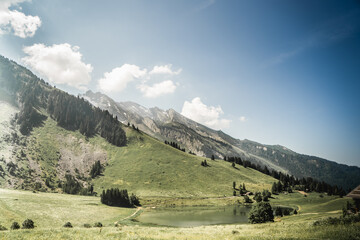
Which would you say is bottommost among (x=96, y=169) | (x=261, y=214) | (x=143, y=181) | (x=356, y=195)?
(x=143, y=181)

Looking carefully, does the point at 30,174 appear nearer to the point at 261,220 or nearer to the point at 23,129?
the point at 23,129

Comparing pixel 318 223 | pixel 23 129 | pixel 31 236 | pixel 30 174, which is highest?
pixel 23 129

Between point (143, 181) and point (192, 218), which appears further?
point (143, 181)

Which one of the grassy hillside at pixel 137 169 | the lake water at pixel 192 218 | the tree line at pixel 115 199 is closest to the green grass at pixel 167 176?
the grassy hillside at pixel 137 169

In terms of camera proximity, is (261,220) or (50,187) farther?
(50,187)

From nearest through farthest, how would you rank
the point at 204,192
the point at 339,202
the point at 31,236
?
1. the point at 31,236
2. the point at 339,202
3. the point at 204,192

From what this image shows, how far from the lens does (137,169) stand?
168m

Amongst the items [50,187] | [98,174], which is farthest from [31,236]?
[98,174]

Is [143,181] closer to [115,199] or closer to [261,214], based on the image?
[115,199]

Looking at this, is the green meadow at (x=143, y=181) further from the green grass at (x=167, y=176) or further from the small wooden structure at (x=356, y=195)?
the small wooden structure at (x=356, y=195)

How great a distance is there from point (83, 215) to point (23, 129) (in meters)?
148

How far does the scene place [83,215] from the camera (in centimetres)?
6719

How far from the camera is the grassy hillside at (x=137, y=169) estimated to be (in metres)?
145

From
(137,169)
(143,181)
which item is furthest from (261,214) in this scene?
(137,169)
